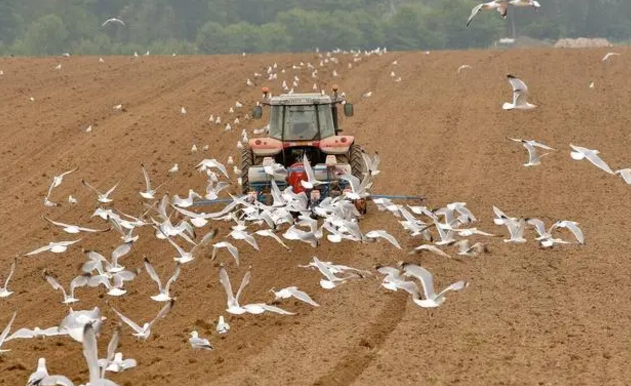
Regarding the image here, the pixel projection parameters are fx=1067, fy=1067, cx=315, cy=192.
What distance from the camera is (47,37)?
235 ft

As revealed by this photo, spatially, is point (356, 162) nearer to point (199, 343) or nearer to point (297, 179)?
point (297, 179)

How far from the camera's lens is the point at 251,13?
8725 centimetres

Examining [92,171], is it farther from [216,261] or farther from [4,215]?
[216,261]

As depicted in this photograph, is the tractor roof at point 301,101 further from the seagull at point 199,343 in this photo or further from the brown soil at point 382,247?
the seagull at point 199,343

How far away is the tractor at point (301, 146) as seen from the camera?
14680 millimetres

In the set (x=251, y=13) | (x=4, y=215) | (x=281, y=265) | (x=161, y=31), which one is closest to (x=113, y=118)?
(x=4, y=215)

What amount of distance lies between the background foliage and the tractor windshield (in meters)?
53.4

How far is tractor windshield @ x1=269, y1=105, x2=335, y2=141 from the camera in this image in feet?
50.7

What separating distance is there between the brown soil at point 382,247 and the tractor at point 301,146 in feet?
3.26

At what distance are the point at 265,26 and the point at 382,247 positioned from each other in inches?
2527

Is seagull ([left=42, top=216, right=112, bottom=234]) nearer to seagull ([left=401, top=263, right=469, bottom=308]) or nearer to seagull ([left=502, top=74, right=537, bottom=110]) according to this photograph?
seagull ([left=401, top=263, right=469, bottom=308])

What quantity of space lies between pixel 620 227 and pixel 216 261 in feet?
17.4

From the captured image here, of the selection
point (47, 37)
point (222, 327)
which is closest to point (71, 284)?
point (222, 327)

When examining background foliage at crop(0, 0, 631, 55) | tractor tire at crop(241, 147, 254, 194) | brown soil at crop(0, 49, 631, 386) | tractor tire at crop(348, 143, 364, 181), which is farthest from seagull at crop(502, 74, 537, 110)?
background foliage at crop(0, 0, 631, 55)
